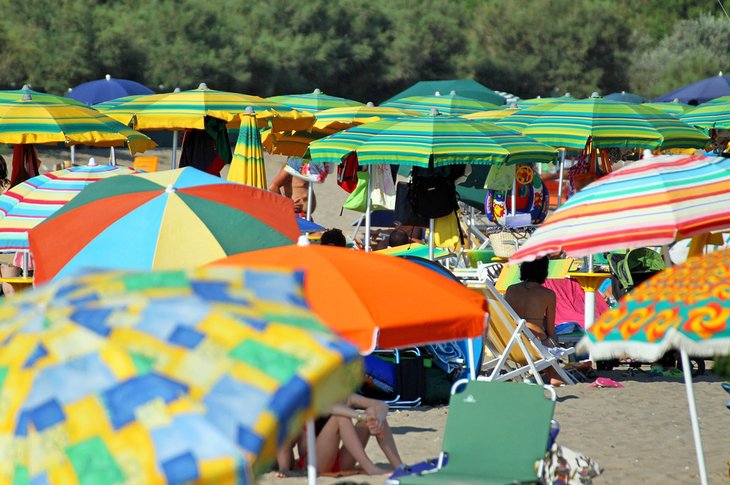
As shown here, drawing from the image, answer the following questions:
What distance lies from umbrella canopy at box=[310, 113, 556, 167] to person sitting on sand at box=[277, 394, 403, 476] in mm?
3716

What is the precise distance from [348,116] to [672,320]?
1001 cm

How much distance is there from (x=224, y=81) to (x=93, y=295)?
32972mm

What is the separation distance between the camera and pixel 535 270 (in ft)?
28.3

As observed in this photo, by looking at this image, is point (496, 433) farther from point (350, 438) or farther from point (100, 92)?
point (100, 92)

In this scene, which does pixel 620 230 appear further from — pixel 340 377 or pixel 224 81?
pixel 224 81

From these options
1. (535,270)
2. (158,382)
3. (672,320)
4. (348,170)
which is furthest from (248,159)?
(158,382)

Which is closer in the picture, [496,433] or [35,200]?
[496,433]

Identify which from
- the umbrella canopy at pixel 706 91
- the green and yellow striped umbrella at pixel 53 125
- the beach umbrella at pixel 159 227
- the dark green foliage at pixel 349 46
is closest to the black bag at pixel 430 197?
the green and yellow striped umbrella at pixel 53 125

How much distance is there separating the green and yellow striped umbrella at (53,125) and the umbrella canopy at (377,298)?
509cm

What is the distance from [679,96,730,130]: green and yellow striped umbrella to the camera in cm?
1518

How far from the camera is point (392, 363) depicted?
7.75 meters

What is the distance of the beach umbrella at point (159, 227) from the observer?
18.0 ft

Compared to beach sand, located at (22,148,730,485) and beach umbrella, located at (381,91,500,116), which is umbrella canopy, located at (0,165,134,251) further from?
beach umbrella, located at (381,91,500,116)

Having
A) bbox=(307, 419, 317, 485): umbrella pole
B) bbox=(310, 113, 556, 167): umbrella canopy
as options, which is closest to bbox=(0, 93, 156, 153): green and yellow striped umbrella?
bbox=(310, 113, 556, 167): umbrella canopy
